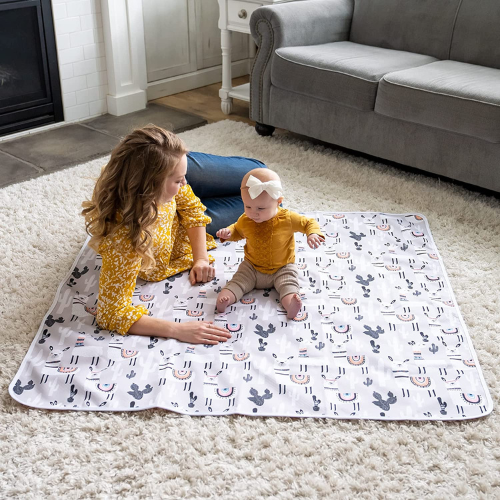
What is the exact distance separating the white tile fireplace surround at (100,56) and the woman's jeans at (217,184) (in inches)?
61.6

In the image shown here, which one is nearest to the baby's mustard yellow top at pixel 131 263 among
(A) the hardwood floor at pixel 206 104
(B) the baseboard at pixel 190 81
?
(A) the hardwood floor at pixel 206 104

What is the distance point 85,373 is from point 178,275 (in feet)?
1.79

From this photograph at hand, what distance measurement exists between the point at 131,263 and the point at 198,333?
0.28m

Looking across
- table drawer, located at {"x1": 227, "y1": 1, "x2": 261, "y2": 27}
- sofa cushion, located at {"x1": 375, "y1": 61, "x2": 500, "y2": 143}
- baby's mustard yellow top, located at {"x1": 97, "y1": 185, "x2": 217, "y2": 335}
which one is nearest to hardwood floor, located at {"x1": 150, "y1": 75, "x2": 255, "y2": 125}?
table drawer, located at {"x1": 227, "y1": 1, "x2": 261, "y2": 27}

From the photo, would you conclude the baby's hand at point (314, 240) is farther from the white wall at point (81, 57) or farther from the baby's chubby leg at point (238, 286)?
the white wall at point (81, 57)

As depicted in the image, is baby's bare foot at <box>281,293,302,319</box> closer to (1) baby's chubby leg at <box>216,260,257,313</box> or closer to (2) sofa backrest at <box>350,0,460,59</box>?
(1) baby's chubby leg at <box>216,260,257,313</box>

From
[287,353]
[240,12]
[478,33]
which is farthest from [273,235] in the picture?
[240,12]

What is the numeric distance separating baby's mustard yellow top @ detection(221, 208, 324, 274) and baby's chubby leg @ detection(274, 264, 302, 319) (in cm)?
2

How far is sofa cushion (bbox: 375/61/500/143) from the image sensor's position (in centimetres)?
250

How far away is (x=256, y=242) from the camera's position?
1.97 meters

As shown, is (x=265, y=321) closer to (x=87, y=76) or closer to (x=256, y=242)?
(x=256, y=242)

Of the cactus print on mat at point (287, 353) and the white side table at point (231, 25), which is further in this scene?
the white side table at point (231, 25)

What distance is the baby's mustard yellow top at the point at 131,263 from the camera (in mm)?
1749

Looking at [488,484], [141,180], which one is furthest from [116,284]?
[488,484]
